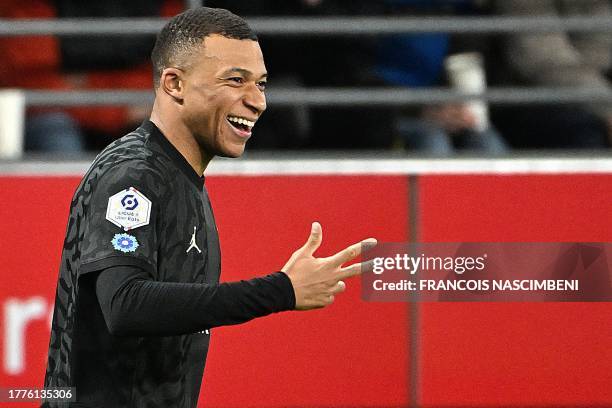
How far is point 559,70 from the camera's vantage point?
5988mm

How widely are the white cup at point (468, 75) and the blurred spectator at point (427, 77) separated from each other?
20 mm

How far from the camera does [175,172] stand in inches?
118

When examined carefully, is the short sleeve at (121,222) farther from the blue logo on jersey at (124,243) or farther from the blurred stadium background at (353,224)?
the blurred stadium background at (353,224)

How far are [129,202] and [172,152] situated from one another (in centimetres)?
30

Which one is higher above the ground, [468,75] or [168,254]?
[468,75]

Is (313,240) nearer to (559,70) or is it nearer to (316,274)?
(316,274)

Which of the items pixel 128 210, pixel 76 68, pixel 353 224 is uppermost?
pixel 76 68

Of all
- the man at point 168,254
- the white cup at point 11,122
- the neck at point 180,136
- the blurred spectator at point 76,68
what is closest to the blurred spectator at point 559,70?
the blurred spectator at point 76,68

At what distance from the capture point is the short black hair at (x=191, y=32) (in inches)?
120

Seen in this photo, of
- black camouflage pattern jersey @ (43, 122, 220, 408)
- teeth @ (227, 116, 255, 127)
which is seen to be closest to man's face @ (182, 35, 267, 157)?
teeth @ (227, 116, 255, 127)

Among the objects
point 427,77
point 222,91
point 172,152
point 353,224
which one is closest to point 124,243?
point 172,152

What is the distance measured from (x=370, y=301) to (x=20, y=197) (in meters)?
1.64

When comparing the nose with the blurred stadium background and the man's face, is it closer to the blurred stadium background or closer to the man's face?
the man's face

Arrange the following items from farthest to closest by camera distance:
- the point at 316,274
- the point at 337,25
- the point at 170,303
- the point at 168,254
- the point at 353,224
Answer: the point at 337,25
the point at 353,224
the point at 168,254
the point at 316,274
the point at 170,303
